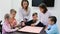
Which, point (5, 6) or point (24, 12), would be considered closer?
point (24, 12)

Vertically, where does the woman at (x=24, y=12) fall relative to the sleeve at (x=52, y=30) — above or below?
above

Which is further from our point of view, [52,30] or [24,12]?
[24,12]

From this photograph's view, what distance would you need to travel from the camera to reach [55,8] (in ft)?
13.2

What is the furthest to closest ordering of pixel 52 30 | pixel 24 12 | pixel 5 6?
pixel 5 6
pixel 24 12
pixel 52 30

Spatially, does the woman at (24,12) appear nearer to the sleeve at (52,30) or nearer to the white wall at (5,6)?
the sleeve at (52,30)

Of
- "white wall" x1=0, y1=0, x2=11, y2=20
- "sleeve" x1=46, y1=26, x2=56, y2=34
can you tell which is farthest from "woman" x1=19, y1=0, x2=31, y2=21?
"white wall" x1=0, y1=0, x2=11, y2=20

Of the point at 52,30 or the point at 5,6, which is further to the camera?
the point at 5,6

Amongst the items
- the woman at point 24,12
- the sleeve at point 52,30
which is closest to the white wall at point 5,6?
the woman at point 24,12

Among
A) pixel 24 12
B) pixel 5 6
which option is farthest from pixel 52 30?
pixel 5 6

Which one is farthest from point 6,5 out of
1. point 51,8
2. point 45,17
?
point 45,17

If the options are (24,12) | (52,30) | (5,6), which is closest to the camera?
(52,30)

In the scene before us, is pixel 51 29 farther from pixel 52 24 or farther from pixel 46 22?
pixel 46 22

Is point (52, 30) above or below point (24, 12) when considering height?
below

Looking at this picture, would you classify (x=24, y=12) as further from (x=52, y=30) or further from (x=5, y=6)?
(x=5, y=6)
